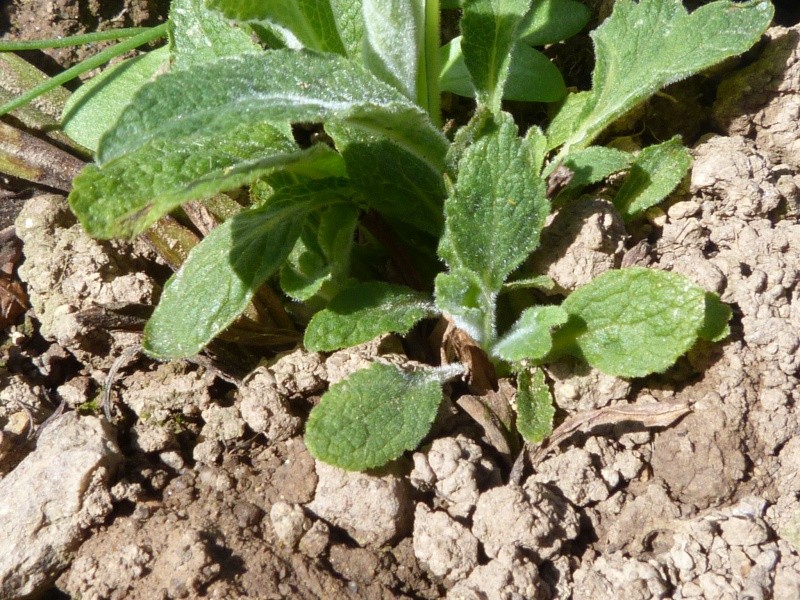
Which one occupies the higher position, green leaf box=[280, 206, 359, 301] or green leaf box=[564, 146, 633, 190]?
green leaf box=[564, 146, 633, 190]

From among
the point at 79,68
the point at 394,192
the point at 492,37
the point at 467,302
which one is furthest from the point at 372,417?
the point at 79,68

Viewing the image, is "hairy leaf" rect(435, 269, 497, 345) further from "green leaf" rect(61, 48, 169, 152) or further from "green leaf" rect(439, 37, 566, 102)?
"green leaf" rect(61, 48, 169, 152)

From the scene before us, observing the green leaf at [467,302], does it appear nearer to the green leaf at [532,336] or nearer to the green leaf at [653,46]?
the green leaf at [532,336]

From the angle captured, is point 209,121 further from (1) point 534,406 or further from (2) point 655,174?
(2) point 655,174

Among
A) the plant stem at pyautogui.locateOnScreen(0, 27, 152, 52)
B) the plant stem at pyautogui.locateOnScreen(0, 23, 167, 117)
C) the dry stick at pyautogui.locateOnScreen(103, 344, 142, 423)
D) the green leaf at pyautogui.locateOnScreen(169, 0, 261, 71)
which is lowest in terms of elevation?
the dry stick at pyautogui.locateOnScreen(103, 344, 142, 423)

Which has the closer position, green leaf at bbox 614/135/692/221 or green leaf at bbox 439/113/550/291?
green leaf at bbox 439/113/550/291

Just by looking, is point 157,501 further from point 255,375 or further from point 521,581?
point 521,581

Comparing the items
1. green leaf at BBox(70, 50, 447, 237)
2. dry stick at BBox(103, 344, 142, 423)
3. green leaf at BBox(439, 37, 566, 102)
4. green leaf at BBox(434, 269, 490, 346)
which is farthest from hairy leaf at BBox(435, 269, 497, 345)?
dry stick at BBox(103, 344, 142, 423)
